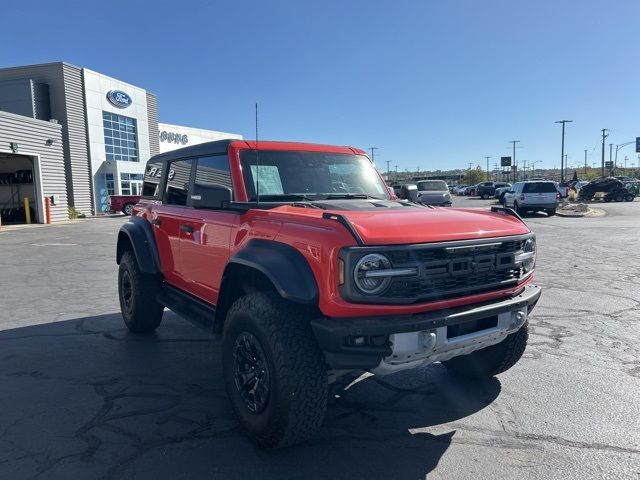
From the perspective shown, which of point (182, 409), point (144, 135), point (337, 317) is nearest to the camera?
point (337, 317)

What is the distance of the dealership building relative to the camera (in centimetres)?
2522

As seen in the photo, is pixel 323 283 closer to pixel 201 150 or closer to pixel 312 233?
pixel 312 233

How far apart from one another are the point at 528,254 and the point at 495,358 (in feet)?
3.18

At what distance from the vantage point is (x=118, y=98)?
113 ft

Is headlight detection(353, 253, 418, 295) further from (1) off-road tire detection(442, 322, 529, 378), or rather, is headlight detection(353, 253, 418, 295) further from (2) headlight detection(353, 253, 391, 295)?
(1) off-road tire detection(442, 322, 529, 378)

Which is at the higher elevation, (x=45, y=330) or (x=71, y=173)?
(x=71, y=173)

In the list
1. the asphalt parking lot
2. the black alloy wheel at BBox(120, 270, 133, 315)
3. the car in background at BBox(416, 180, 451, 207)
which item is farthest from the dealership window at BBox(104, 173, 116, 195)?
the black alloy wheel at BBox(120, 270, 133, 315)

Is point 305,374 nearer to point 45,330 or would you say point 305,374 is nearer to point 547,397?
point 547,397

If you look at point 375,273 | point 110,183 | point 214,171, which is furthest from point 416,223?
point 110,183

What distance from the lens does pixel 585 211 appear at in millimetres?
24344

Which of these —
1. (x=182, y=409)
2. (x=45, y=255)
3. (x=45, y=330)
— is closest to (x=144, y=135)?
(x=45, y=255)

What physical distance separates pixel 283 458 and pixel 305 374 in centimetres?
59

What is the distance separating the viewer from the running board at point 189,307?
13.1 ft

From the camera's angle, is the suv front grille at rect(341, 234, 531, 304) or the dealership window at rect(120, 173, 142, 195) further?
the dealership window at rect(120, 173, 142, 195)
